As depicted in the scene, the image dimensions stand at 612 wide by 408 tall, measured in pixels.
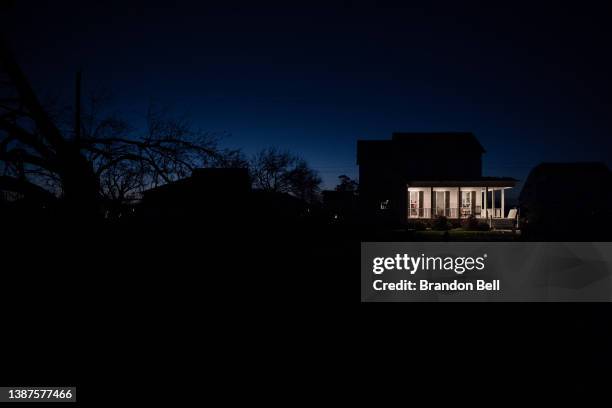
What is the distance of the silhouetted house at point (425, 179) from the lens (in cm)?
2509

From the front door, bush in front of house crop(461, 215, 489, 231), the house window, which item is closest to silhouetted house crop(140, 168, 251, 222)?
bush in front of house crop(461, 215, 489, 231)

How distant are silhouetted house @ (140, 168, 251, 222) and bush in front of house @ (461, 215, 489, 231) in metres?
17.4

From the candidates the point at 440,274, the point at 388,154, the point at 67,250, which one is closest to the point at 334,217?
the point at 388,154

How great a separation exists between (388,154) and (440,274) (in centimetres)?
2284

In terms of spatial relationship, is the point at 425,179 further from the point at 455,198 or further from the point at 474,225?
the point at 474,225

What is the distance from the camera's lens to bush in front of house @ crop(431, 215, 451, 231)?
23250 mm

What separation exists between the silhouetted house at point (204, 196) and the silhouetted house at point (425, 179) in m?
17.5

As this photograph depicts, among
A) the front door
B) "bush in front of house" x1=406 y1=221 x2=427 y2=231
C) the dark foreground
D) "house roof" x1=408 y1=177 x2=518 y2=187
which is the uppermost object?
"house roof" x1=408 y1=177 x2=518 y2=187


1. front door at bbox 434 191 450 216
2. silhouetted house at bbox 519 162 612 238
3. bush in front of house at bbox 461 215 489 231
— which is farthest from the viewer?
silhouetted house at bbox 519 162 612 238

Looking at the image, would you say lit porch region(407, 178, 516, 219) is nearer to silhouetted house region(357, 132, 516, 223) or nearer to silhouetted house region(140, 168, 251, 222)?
silhouetted house region(357, 132, 516, 223)

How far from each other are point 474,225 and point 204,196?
19038 mm

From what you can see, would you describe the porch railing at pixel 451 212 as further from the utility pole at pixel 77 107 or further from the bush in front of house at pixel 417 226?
the utility pole at pixel 77 107

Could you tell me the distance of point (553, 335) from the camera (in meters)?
4.91

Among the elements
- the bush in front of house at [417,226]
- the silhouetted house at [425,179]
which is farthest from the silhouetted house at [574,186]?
the bush in front of house at [417,226]
